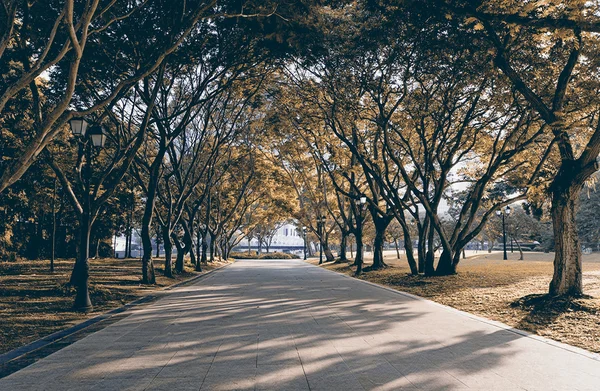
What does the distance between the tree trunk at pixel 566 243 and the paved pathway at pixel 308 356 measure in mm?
2534

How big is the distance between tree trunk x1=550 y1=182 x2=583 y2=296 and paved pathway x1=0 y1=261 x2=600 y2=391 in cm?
253

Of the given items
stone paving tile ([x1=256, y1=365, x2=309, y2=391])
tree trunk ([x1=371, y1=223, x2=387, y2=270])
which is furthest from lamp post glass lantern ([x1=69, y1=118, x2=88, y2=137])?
tree trunk ([x1=371, y1=223, x2=387, y2=270])

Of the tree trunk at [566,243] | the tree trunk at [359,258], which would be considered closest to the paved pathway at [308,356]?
the tree trunk at [566,243]

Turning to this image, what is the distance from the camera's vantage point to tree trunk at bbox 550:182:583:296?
10039mm

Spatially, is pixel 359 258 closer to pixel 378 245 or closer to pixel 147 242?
pixel 378 245

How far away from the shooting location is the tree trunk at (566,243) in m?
10.0

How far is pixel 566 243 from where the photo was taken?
10227 mm

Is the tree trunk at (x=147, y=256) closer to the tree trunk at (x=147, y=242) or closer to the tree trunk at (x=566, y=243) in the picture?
the tree trunk at (x=147, y=242)

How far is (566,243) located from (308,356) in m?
7.46

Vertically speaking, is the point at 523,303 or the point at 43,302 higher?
the point at 523,303

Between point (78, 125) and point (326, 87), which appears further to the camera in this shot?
point (326, 87)

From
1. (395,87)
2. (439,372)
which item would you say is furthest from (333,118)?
(439,372)

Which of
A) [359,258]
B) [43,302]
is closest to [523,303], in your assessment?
[43,302]

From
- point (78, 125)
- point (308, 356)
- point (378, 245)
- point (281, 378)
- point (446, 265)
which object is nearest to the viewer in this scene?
point (281, 378)
